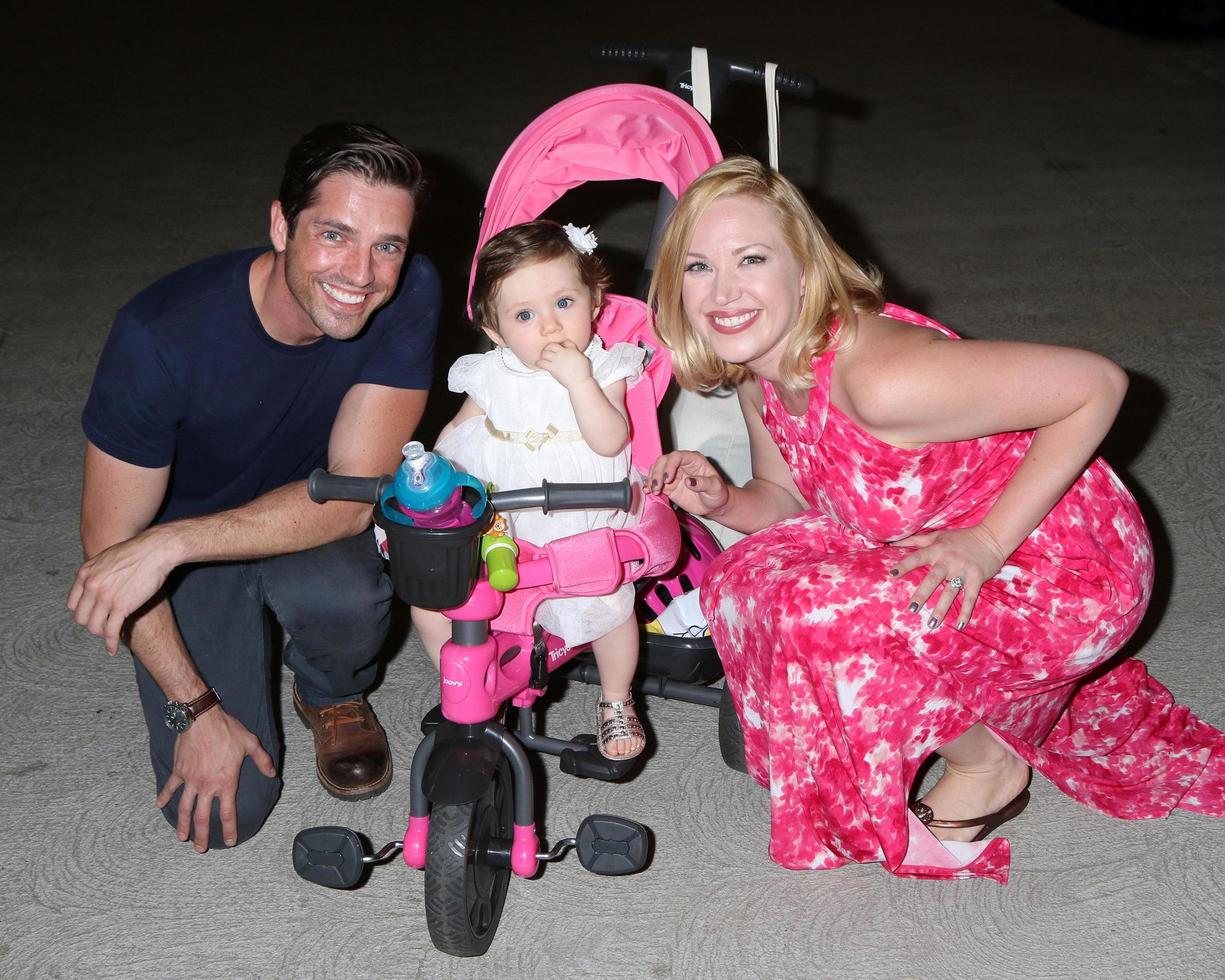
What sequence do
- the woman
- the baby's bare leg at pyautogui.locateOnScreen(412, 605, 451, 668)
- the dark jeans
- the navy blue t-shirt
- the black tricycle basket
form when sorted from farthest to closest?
the dark jeans < the navy blue t-shirt < the baby's bare leg at pyautogui.locateOnScreen(412, 605, 451, 668) < the woman < the black tricycle basket

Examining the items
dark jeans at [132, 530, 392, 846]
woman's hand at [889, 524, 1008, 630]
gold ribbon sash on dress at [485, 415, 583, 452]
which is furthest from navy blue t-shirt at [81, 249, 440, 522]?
woman's hand at [889, 524, 1008, 630]

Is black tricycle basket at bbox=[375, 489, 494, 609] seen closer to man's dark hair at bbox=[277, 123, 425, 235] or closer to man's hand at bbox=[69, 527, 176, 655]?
man's hand at bbox=[69, 527, 176, 655]

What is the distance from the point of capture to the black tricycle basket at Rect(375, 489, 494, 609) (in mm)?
1825

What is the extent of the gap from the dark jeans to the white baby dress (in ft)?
1.63

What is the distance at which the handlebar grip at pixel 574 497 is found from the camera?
73.7 inches

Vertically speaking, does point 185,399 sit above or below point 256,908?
above

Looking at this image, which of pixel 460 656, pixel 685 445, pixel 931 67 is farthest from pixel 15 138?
pixel 460 656

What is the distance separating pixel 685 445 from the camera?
9.10 feet

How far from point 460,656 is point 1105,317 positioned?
10.7ft

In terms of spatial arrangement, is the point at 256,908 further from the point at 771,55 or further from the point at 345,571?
the point at 771,55

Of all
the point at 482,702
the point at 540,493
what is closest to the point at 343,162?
the point at 540,493

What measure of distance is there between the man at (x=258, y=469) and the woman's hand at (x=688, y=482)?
1.92 ft

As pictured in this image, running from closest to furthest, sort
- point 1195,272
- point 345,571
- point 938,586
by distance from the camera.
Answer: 1. point 938,586
2. point 345,571
3. point 1195,272

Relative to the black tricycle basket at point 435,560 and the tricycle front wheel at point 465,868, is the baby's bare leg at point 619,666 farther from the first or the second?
the black tricycle basket at point 435,560
